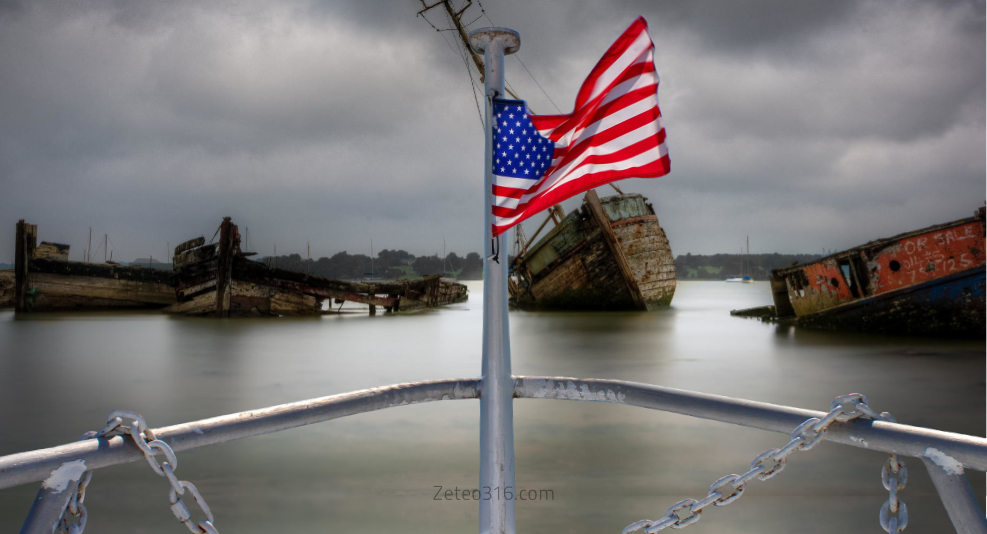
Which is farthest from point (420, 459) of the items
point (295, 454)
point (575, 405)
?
point (575, 405)

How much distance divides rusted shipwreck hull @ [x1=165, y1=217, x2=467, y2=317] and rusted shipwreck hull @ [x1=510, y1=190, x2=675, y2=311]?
26.0 ft

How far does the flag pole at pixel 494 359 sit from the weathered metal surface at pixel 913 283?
1247 centimetres

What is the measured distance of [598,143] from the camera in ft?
6.64

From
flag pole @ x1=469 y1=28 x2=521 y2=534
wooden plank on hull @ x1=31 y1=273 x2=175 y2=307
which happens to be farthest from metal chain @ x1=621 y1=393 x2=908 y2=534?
wooden plank on hull @ x1=31 y1=273 x2=175 y2=307

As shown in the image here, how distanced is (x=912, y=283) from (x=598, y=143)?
1244 centimetres

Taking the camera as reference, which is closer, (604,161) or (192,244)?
(604,161)

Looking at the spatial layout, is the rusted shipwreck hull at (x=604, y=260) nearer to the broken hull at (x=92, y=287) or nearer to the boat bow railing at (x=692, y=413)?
the boat bow railing at (x=692, y=413)

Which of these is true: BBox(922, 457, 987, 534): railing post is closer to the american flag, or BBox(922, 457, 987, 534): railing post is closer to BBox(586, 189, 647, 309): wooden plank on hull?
the american flag

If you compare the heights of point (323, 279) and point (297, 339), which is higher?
point (323, 279)

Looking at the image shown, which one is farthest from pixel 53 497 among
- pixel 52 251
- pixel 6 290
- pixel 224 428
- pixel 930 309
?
pixel 6 290

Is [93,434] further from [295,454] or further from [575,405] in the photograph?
[575,405]

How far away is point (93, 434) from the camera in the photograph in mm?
1179

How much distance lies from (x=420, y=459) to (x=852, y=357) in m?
10.6

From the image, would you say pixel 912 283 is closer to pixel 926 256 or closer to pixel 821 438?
pixel 926 256
